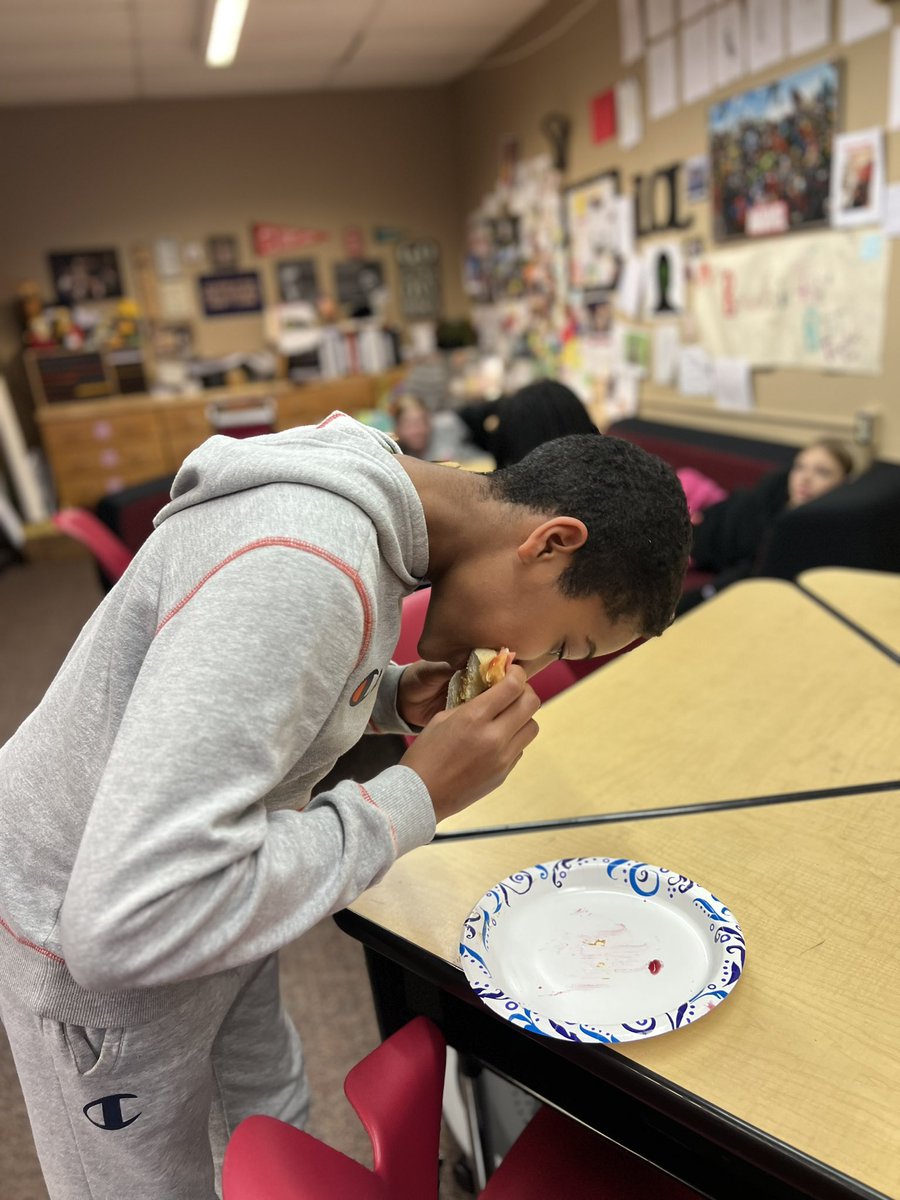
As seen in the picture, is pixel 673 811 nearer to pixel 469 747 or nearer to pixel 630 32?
pixel 469 747

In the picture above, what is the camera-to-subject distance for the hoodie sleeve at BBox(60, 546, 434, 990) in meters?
0.62

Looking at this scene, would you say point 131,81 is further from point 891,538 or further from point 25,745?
point 25,745

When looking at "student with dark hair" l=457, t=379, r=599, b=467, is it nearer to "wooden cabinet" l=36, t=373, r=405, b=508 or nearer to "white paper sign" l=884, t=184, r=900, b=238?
"white paper sign" l=884, t=184, r=900, b=238

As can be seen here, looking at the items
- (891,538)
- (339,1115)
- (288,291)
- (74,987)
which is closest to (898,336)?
(891,538)

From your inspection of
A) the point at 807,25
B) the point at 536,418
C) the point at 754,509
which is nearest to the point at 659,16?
the point at 807,25

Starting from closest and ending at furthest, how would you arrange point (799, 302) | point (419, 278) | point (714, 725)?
point (714, 725) → point (799, 302) → point (419, 278)

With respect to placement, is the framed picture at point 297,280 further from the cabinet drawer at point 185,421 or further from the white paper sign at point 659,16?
the white paper sign at point 659,16

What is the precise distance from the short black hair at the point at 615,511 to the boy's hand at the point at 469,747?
13 centimetres

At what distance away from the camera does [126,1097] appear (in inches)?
36.4

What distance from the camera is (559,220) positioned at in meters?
4.68

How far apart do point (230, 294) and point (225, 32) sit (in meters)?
2.02

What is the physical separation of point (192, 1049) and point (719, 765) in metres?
0.78

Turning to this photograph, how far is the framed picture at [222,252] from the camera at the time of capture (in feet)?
19.4

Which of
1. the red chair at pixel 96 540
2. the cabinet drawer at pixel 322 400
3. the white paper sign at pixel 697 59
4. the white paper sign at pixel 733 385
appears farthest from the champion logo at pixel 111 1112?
the cabinet drawer at pixel 322 400
